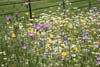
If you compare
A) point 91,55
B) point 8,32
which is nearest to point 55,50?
point 91,55

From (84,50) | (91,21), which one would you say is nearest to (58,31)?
(91,21)

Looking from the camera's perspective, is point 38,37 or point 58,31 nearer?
point 38,37

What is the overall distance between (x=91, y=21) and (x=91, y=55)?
125 inches

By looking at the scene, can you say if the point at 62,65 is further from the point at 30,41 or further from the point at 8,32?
the point at 8,32

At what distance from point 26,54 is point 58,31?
2.00 metres

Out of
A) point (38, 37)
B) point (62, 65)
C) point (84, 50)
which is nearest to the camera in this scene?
point (62, 65)

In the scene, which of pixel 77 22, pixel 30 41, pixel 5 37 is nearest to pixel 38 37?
pixel 30 41

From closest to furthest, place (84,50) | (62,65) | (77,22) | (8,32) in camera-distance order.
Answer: (62,65), (84,50), (8,32), (77,22)

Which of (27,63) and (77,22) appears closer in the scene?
(27,63)

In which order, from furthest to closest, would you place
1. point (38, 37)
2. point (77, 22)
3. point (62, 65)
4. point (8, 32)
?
point (77, 22), point (8, 32), point (38, 37), point (62, 65)

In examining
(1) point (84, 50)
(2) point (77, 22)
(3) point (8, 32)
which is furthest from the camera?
→ (2) point (77, 22)

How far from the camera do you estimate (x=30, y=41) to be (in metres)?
6.97

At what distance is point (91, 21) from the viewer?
9305 mm

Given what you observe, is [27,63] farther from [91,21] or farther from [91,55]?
[91,21]
